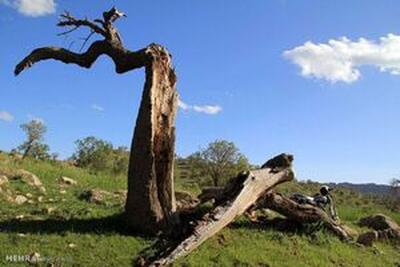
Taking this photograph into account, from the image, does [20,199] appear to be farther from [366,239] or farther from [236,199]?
[366,239]

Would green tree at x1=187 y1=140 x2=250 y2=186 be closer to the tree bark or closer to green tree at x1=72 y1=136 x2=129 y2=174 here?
green tree at x1=72 y1=136 x2=129 y2=174

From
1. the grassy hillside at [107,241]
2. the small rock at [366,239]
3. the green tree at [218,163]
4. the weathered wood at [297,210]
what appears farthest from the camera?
the green tree at [218,163]

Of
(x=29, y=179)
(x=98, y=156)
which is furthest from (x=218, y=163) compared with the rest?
(x=29, y=179)

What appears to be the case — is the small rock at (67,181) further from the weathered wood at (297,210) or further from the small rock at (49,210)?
the weathered wood at (297,210)

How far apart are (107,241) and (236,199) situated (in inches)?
118

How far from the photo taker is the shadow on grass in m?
12.8

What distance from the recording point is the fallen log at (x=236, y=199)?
12070mm

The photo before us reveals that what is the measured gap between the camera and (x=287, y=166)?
16.2m

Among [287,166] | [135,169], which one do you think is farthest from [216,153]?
[135,169]

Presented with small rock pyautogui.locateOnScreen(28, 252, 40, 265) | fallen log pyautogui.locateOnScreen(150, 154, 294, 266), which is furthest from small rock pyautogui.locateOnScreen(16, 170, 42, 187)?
small rock pyautogui.locateOnScreen(28, 252, 40, 265)

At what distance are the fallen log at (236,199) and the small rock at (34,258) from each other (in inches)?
78.3

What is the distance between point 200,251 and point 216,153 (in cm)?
3196

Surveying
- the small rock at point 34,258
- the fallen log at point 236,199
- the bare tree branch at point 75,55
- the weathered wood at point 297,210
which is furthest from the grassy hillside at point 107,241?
the bare tree branch at point 75,55

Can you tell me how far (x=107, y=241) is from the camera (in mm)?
12469
